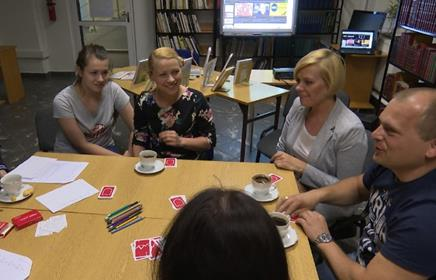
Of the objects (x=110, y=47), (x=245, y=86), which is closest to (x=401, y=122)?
(x=245, y=86)

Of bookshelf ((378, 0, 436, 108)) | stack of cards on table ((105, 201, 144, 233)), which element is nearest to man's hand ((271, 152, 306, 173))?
stack of cards on table ((105, 201, 144, 233))

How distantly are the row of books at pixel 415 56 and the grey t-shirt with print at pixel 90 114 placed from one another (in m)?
2.83

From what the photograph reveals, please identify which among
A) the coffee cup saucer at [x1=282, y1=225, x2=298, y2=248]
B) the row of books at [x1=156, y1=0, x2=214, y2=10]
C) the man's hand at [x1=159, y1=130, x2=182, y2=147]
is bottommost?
the coffee cup saucer at [x1=282, y1=225, x2=298, y2=248]

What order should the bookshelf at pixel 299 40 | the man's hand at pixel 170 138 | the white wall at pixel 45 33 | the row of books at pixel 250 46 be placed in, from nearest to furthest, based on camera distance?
1. the man's hand at pixel 170 138
2. the bookshelf at pixel 299 40
3. the white wall at pixel 45 33
4. the row of books at pixel 250 46

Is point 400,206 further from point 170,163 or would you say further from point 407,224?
point 170,163

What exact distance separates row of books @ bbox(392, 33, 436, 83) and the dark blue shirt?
254 centimetres

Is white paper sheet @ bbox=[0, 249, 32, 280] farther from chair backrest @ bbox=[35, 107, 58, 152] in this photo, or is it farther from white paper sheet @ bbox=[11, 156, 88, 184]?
chair backrest @ bbox=[35, 107, 58, 152]

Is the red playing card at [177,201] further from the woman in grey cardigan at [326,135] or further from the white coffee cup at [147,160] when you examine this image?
the woman in grey cardigan at [326,135]

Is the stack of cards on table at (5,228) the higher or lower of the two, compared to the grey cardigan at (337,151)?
lower

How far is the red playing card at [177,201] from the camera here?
1441 mm

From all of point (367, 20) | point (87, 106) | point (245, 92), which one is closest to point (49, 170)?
point (87, 106)

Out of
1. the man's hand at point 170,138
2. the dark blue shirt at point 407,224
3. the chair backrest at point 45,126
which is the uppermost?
the dark blue shirt at point 407,224

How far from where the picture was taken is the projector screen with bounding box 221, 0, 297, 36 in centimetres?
532

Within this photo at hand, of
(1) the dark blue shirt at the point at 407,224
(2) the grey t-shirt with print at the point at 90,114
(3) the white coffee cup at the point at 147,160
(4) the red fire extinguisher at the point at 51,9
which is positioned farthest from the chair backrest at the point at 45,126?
(4) the red fire extinguisher at the point at 51,9
